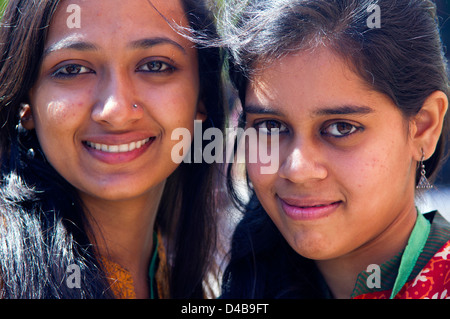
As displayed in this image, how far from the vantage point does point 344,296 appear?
220 cm

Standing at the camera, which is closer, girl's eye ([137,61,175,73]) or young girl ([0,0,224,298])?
young girl ([0,0,224,298])

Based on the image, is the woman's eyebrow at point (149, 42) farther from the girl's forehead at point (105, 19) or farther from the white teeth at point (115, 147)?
the white teeth at point (115, 147)

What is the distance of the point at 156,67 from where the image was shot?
221cm

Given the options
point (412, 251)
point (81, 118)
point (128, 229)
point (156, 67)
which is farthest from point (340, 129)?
point (128, 229)

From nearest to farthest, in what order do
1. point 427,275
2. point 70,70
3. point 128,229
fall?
1. point 427,275
2. point 70,70
3. point 128,229

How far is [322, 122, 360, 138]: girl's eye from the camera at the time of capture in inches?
75.9

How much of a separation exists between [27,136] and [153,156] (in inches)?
20.6

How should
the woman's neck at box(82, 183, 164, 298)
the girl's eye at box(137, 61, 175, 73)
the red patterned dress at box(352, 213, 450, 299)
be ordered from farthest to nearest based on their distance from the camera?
the woman's neck at box(82, 183, 164, 298) < the girl's eye at box(137, 61, 175, 73) < the red patterned dress at box(352, 213, 450, 299)

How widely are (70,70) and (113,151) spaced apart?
0.34m

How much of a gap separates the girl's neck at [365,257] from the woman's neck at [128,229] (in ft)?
2.64

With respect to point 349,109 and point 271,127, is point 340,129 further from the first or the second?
point 271,127

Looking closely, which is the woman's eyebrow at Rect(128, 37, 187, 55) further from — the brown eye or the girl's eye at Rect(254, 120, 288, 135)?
the brown eye

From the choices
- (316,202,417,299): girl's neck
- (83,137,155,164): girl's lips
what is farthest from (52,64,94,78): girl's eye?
(316,202,417,299): girl's neck
